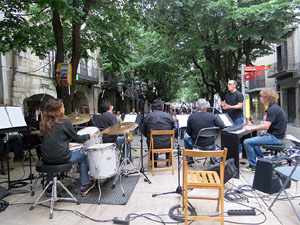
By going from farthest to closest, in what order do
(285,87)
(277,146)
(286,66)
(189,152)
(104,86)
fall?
(104,86) → (285,87) → (286,66) → (277,146) → (189,152)

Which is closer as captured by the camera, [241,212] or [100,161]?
[241,212]

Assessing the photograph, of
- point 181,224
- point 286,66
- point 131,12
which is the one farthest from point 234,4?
point 286,66

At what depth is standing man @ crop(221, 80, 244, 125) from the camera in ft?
18.0

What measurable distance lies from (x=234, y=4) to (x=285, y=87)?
46.1 feet

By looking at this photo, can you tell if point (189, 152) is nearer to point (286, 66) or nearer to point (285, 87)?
point (286, 66)

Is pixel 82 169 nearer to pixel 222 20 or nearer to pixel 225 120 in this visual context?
pixel 225 120

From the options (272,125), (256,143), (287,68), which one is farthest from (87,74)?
(287,68)

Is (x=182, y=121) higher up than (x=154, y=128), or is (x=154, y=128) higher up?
(x=182, y=121)

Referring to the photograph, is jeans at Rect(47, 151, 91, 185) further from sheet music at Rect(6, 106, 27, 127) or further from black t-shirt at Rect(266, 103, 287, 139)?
black t-shirt at Rect(266, 103, 287, 139)

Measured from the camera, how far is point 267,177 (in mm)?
3400

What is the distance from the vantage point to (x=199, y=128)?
15.0ft

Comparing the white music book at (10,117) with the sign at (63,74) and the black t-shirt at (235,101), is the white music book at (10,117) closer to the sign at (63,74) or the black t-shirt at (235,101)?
the sign at (63,74)

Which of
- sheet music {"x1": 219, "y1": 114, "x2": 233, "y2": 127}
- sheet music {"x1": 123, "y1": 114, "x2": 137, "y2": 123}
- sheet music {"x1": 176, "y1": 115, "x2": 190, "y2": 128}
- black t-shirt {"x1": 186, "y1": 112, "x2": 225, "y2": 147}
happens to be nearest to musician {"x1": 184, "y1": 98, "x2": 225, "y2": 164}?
black t-shirt {"x1": 186, "y1": 112, "x2": 225, "y2": 147}

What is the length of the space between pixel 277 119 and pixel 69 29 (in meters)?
7.31
